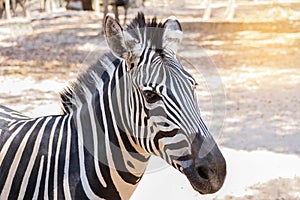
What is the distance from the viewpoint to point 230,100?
317 inches

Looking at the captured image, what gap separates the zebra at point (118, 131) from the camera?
6.36ft

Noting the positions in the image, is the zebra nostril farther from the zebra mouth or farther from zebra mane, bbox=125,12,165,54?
zebra mane, bbox=125,12,165,54

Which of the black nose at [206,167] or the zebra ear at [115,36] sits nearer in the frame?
the black nose at [206,167]

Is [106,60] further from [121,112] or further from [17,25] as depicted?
[17,25]

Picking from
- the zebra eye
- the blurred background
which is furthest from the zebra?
the blurred background

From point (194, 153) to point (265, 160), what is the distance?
3760mm

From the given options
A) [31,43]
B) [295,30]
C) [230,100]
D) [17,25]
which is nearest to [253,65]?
[230,100]

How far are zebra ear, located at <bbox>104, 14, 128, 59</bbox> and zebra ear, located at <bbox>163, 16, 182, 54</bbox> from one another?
0.59 ft

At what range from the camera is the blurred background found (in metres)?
4.69

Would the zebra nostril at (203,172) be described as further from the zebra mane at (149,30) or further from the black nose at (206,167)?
the zebra mane at (149,30)

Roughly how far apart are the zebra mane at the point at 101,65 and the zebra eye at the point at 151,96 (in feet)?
0.65

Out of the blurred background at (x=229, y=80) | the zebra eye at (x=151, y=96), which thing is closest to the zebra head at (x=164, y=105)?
the zebra eye at (x=151, y=96)

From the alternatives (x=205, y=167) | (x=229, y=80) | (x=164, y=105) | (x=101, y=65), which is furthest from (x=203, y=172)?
(x=229, y=80)

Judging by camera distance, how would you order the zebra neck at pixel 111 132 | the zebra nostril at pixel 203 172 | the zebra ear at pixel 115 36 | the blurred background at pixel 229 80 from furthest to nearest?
1. the blurred background at pixel 229 80
2. the zebra neck at pixel 111 132
3. the zebra ear at pixel 115 36
4. the zebra nostril at pixel 203 172
